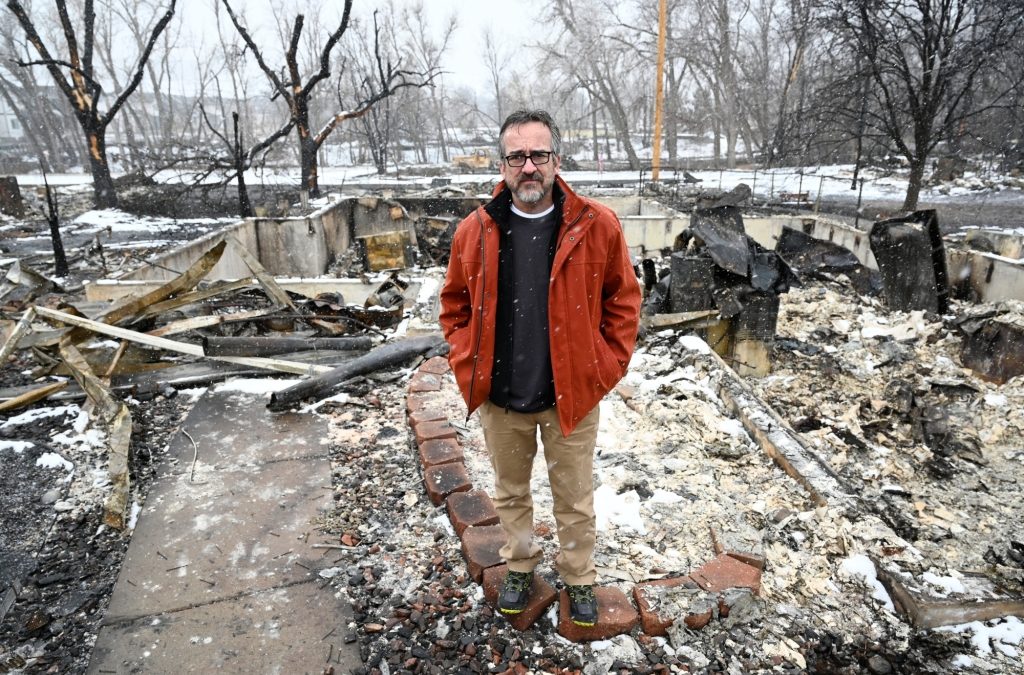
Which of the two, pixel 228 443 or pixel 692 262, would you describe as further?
pixel 692 262

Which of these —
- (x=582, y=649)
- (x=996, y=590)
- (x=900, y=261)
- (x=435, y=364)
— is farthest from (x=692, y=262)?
(x=582, y=649)

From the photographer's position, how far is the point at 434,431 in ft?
11.7

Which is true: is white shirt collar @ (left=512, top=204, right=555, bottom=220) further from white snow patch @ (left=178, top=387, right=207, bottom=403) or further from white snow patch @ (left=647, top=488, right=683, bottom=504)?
white snow patch @ (left=178, top=387, right=207, bottom=403)

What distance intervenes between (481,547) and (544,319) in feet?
3.76

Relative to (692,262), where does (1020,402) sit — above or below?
below

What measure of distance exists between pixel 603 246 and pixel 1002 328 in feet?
17.3

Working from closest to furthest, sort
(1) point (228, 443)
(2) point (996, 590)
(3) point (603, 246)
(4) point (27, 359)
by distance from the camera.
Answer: (3) point (603, 246) → (2) point (996, 590) → (1) point (228, 443) → (4) point (27, 359)

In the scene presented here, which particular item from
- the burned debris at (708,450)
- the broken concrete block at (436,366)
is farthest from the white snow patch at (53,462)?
the broken concrete block at (436,366)

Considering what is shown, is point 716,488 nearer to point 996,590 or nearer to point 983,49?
point 996,590

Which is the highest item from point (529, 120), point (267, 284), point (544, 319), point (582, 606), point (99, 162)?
point (99, 162)

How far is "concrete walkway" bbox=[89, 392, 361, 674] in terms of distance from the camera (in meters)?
2.26

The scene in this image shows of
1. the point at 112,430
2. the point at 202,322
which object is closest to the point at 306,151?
the point at 202,322

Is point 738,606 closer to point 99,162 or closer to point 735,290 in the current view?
point 735,290

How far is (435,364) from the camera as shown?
4.61 meters
